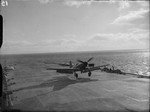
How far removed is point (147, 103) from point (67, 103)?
8.05 m

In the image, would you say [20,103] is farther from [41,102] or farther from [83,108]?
[83,108]

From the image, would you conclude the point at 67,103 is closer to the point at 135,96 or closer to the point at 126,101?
the point at 126,101

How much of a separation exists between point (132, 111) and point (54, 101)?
7760mm

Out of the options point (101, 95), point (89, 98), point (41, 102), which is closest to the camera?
point (41, 102)

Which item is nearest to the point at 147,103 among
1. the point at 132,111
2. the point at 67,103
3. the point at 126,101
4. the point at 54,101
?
the point at 126,101

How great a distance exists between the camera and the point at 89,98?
14789 mm

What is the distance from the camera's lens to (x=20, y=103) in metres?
13.7

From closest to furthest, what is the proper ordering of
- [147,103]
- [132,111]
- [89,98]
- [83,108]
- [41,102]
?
[132,111]
[83,108]
[147,103]
[41,102]
[89,98]

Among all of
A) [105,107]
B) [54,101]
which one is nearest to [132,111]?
[105,107]

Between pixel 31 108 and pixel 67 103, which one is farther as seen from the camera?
pixel 67 103

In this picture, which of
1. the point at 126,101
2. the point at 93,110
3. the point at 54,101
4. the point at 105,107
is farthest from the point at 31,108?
the point at 126,101

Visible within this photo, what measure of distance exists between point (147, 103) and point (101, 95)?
16.2ft

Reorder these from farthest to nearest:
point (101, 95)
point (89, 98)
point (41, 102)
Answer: point (101, 95) → point (89, 98) → point (41, 102)

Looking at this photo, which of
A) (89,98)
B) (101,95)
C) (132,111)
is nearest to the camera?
(132,111)
